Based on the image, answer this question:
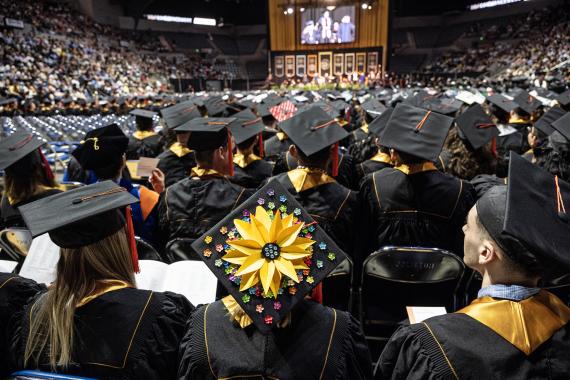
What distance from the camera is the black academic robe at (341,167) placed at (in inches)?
177

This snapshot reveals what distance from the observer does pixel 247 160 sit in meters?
4.38

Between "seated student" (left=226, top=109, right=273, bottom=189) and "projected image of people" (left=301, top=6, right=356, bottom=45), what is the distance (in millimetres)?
30076

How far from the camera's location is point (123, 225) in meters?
1.68

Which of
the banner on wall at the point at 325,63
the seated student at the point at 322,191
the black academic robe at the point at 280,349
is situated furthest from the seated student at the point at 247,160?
the banner on wall at the point at 325,63

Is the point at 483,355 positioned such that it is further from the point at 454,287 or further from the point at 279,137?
the point at 279,137

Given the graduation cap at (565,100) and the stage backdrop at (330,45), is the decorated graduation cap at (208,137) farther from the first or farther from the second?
the stage backdrop at (330,45)

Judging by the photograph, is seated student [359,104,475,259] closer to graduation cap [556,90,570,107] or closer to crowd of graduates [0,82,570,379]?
crowd of graduates [0,82,570,379]

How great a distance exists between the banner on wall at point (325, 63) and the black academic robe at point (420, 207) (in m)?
30.5

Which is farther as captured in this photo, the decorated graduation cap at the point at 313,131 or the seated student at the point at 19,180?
the decorated graduation cap at the point at 313,131

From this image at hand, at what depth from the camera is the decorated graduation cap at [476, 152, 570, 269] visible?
3.94 ft

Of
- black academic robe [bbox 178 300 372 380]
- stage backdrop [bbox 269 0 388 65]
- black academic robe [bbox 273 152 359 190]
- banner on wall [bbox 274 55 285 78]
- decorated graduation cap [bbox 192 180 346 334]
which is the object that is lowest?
black academic robe [bbox 273 152 359 190]

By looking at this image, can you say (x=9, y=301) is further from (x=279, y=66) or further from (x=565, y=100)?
(x=279, y=66)

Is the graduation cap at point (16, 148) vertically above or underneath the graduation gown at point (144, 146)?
above

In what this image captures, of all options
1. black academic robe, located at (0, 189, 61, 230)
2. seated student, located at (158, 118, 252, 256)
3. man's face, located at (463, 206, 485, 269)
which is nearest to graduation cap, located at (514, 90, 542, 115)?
seated student, located at (158, 118, 252, 256)
